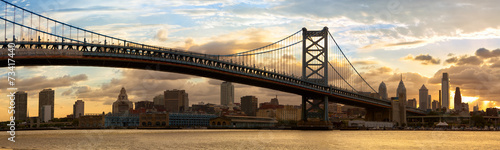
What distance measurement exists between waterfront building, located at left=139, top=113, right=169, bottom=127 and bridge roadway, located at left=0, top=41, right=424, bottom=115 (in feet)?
279

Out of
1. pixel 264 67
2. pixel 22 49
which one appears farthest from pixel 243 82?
pixel 22 49

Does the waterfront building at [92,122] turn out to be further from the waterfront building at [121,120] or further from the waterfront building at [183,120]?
the waterfront building at [183,120]

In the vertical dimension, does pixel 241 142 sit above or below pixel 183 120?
above

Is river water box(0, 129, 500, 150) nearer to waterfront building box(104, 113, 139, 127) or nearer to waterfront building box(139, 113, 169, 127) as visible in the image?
waterfront building box(139, 113, 169, 127)

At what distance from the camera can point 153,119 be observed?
190 m

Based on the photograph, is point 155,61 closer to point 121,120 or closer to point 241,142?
point 241,142

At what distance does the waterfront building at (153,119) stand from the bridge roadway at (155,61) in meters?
85.0

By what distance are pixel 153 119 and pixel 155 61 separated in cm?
11152

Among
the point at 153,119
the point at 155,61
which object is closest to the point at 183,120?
the point at 153,119

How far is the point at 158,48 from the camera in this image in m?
81.1

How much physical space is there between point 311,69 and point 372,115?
4706 centimetres

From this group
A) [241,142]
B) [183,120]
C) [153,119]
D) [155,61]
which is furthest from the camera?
[183,120]

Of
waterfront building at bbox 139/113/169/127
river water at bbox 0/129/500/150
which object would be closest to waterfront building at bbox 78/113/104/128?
waterfront building at bbox 139/113/169/127

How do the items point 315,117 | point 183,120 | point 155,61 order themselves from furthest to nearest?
point 183,120
point 315,117
point 155,61
